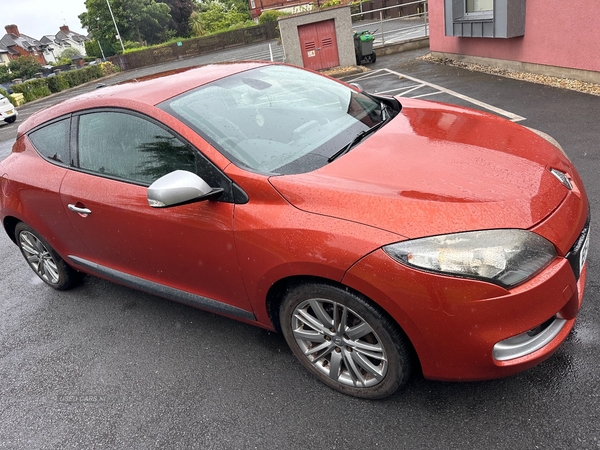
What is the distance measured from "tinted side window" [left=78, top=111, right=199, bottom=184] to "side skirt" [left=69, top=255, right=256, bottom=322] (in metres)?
0.72

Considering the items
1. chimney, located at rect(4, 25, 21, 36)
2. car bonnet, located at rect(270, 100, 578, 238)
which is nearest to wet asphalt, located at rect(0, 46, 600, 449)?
car bonnet, located at rect(270, 100, 578, 238)

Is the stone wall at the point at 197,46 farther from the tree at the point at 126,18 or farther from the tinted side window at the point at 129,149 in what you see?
the tinted side window at the point at 129,149

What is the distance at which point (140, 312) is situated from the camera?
3457mm

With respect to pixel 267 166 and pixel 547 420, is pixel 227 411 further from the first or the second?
pixel 547 420

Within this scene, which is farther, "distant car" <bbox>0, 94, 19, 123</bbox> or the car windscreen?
"distant car" <bbox>0, 94, 19, 123</bbox>

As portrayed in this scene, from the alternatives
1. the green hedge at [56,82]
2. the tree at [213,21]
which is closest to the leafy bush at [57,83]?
the green hedge at [56,82]

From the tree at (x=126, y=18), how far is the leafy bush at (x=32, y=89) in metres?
30.5

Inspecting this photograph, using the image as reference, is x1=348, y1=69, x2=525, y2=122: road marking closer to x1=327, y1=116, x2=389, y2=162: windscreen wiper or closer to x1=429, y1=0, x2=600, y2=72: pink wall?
x1=429, y1=0, x2=600, y2=72: pink wall

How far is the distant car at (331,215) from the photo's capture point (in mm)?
1807

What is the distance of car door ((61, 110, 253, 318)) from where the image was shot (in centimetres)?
238

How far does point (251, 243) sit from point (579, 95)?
7.17m

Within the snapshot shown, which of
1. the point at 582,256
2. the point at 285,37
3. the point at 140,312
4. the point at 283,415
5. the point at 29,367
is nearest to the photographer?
the point at 582,256

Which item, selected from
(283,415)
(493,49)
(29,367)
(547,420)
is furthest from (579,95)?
(29,367)

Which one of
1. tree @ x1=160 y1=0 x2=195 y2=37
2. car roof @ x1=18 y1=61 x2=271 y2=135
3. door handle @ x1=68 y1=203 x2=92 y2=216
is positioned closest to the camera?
car roof @ x1=18 y1=61 x2=271 y2=135
